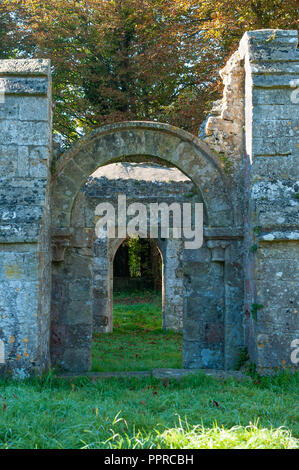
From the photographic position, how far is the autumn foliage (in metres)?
12.8

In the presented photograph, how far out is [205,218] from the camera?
6.14m

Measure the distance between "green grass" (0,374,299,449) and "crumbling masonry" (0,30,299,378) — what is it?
0.55m

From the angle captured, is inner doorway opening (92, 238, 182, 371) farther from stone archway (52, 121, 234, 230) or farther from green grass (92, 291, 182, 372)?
stone archway (52, 121, 234, 230)

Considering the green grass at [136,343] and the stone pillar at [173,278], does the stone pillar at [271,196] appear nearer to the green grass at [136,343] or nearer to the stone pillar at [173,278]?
the green grass at [136,343]

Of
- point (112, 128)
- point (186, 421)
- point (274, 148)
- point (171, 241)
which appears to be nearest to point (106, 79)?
point (171, 241)

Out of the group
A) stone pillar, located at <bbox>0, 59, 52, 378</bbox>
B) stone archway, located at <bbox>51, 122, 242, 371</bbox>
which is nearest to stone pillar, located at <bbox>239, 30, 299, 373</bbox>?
stone archway, located at <bbox>51, 122, 242, 371</bbox>

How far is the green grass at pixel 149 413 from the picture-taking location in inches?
121

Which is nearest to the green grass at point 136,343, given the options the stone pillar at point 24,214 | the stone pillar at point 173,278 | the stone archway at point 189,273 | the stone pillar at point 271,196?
the stone pillar at point 173,278

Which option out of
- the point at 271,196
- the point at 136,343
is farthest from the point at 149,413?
the point at 136,343

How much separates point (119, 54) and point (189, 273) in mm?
9737

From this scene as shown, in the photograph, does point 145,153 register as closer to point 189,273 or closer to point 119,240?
point 189,273

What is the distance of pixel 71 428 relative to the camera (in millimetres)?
3242

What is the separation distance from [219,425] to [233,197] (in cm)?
319

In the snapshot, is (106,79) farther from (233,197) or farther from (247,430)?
(247,430)
